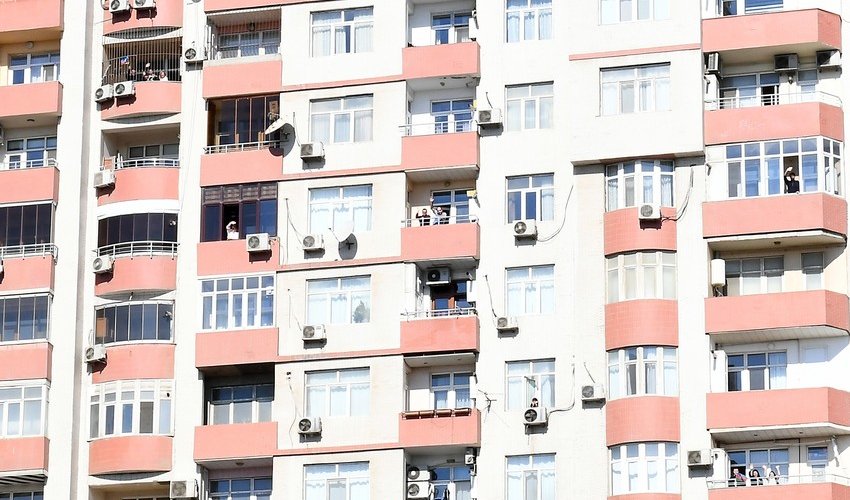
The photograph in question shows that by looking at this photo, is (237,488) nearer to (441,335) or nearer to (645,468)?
(441,335)

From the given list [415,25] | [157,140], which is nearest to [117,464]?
[157,140]

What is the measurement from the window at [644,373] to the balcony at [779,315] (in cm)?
139

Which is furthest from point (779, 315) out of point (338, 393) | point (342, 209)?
point (342, 209)

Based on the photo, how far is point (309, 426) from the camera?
6431cm

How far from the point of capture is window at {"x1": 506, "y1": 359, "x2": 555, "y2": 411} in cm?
6353

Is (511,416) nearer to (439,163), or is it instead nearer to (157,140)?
(439,163)

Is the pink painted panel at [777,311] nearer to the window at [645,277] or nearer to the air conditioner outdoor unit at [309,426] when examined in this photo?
the window at [645,277]

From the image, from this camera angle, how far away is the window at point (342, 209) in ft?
217

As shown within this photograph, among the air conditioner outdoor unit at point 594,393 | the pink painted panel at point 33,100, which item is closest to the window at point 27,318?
the pink painted panel at point 33,100

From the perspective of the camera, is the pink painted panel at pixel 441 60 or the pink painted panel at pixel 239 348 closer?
the pink painted panel at pixel 239 348

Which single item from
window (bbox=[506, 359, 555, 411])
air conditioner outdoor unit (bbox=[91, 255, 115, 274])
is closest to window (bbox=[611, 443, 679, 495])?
window (bbox=[506, 359, 555, 411])

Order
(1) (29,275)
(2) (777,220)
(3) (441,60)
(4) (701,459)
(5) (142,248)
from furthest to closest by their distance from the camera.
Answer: (1) (29,275)
(5) (142,248)
(3) (441,60)
(2) (777,220)
(4) (701,459)

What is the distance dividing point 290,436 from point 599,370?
8.48 metres

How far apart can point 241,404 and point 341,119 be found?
8320mm
